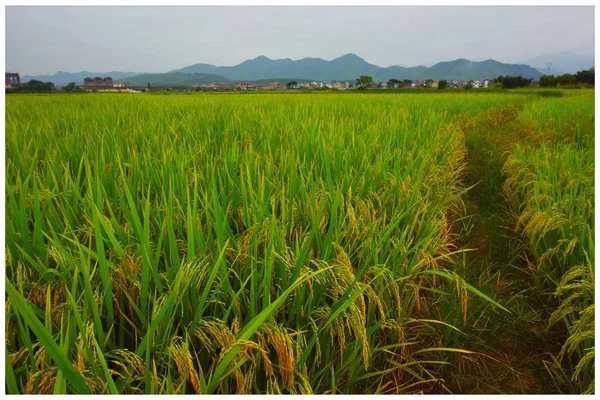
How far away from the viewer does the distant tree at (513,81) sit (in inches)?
1229

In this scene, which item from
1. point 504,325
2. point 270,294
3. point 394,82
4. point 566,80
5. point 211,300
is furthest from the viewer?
point 394,82

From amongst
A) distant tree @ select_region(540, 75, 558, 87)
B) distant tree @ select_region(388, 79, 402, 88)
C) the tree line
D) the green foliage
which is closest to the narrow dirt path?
the green foliage

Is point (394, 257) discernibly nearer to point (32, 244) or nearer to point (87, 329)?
point (87, 329)

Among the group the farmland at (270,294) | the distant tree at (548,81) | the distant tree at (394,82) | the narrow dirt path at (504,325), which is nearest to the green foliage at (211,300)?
the farmland at (270,294)

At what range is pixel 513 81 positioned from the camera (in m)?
31.7

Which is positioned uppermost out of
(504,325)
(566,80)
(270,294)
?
(566,80)

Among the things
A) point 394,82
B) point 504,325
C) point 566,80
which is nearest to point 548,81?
point 566,80

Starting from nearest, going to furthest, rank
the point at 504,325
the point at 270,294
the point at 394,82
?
the point at 270,294 → the point at 504,325 → the point at 394,82

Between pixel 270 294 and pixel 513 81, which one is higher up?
pixel 513 81

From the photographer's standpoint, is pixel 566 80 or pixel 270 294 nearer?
pixel 270 294

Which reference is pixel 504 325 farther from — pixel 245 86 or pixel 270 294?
pixel 245 86

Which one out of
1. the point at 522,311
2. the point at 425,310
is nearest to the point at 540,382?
the point at 522,311

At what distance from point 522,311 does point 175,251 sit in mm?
1694

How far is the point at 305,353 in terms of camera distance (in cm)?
121
